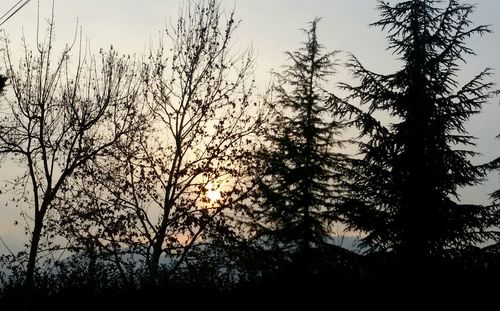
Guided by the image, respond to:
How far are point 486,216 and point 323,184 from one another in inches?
354

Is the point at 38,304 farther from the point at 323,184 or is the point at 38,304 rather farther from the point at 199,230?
the point at 323,184

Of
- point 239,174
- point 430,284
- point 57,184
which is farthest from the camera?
point 239,174

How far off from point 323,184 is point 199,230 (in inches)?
349

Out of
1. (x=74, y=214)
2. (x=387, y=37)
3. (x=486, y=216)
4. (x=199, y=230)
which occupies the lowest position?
(x=486, y=216)

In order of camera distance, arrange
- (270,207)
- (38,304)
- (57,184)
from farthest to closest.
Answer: (270,207) → (57,184) → (38,304)

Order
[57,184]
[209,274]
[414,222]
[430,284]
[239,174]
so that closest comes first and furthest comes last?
[430,284] → [209,274] → [414,222] → [57,184] → [239,174]

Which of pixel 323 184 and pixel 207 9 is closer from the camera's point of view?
pixel 207 9

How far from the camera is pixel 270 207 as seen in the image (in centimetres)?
2208

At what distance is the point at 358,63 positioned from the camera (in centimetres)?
1789

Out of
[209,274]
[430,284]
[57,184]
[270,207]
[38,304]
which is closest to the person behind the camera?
[430,284]

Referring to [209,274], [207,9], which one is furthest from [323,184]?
[209,274]

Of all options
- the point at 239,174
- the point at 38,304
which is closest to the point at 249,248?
the point at 239,174

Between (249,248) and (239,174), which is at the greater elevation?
(239,174)

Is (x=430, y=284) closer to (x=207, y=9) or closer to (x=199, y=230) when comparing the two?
(x=199, y=230)
